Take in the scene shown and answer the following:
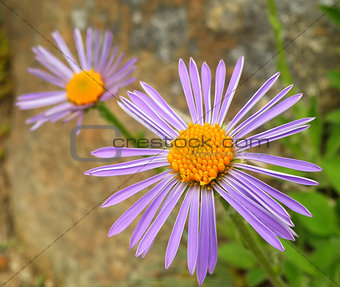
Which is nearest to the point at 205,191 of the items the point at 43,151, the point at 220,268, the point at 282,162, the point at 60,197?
the point at 282,162

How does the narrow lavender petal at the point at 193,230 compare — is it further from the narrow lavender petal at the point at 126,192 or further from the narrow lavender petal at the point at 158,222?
the narrow lavender petal at the point at 126,192

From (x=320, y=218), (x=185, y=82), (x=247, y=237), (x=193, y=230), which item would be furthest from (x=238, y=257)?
(x=185, y=82)

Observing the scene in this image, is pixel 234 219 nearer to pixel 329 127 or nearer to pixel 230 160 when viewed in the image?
pixel 230 160

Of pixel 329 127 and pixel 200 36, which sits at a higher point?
pixel 200 36

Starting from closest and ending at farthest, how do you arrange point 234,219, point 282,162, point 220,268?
point 282,162 < point 234,219 < point 220,268

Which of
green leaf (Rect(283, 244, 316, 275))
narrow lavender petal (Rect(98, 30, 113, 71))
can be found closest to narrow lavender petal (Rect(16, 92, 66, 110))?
narrow lavender petal (Rect(98, 30, 113, 71))
